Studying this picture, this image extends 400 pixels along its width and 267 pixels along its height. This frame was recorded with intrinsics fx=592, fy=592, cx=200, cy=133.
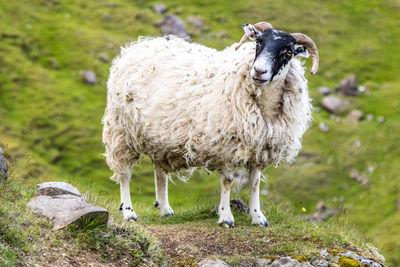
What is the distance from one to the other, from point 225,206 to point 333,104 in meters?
38.4

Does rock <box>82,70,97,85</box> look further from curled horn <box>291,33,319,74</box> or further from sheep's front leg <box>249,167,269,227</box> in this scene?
curled horn <box>291,33,319,74</box>

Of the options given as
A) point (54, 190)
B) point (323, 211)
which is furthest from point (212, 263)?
point (323, 211)

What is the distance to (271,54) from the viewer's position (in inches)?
394

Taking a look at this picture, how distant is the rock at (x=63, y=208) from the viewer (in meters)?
8.03

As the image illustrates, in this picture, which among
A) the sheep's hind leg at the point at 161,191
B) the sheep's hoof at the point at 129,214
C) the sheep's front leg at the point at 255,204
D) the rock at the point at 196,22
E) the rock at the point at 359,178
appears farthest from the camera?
the rock at the point at 196,22

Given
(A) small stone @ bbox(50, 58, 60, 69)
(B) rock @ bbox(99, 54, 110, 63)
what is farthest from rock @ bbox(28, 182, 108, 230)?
(B) rock @ bbox(99, 54, 110, 63)

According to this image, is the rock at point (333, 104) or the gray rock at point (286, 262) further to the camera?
the rock at point (333, 104)

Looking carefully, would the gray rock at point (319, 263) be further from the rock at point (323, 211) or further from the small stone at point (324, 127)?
the small stone at point (324, 127)

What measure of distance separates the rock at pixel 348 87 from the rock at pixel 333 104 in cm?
141

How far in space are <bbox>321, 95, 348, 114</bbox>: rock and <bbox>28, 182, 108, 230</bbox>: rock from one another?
40.3 m

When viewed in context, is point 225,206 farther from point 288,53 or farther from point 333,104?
point 333,104

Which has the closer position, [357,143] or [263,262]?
[263,262]

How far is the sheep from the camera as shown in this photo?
34.6ft

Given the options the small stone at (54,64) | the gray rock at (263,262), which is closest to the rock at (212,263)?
the gray rock at (263,262)
